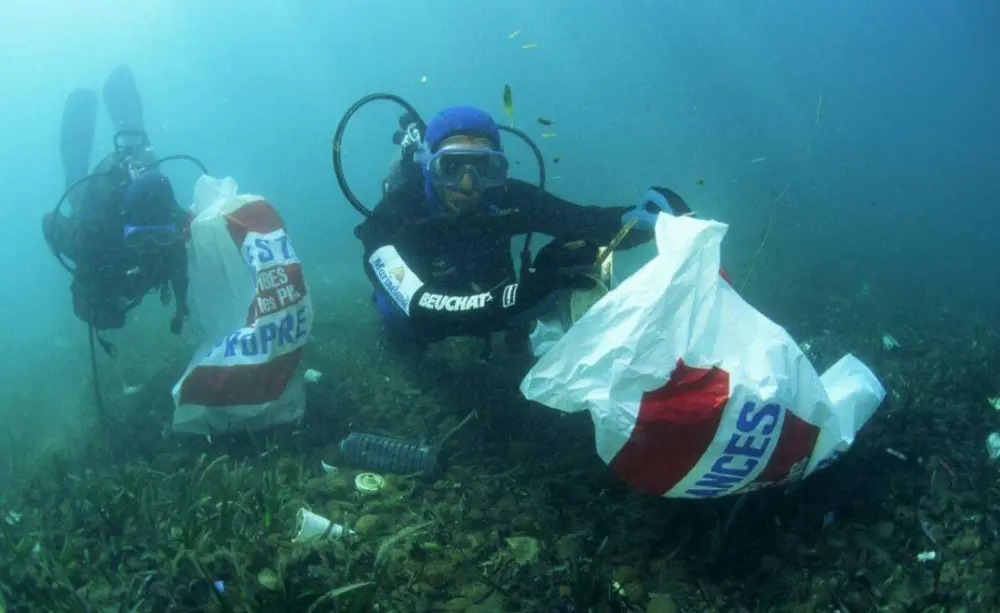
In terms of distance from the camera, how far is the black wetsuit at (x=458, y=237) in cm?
360

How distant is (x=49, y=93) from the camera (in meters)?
108

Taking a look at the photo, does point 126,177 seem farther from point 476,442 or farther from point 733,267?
point 733,267

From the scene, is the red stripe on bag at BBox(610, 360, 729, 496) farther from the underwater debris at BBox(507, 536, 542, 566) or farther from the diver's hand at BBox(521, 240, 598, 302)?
the diver's hand at BBox(521, 240, 598, 302)

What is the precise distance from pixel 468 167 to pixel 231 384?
218 centimetres

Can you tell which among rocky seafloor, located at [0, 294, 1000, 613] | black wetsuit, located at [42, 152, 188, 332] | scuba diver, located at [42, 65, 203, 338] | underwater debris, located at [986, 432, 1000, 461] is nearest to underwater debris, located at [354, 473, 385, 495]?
rocky seafloor, located at [0, 294, 1000, 613]

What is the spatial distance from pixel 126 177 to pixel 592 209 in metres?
4.44

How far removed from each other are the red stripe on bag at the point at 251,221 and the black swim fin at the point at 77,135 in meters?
7.74

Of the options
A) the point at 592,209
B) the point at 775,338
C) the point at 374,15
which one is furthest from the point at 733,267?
the point at 374,15

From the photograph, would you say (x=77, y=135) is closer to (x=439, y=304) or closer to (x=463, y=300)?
(x=439, y=304)

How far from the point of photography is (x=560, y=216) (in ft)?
14.1

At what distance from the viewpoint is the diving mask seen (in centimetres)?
404

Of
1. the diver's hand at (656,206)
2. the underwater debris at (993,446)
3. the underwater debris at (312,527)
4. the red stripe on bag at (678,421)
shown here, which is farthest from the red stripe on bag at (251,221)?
the underwater debris at (993,446)

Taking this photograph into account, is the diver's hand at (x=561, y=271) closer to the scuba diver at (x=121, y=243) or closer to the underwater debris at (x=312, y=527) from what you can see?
the underwater debris at (x=312, y=527)

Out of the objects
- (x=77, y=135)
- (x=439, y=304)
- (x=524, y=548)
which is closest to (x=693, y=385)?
(x=524, y=548)
